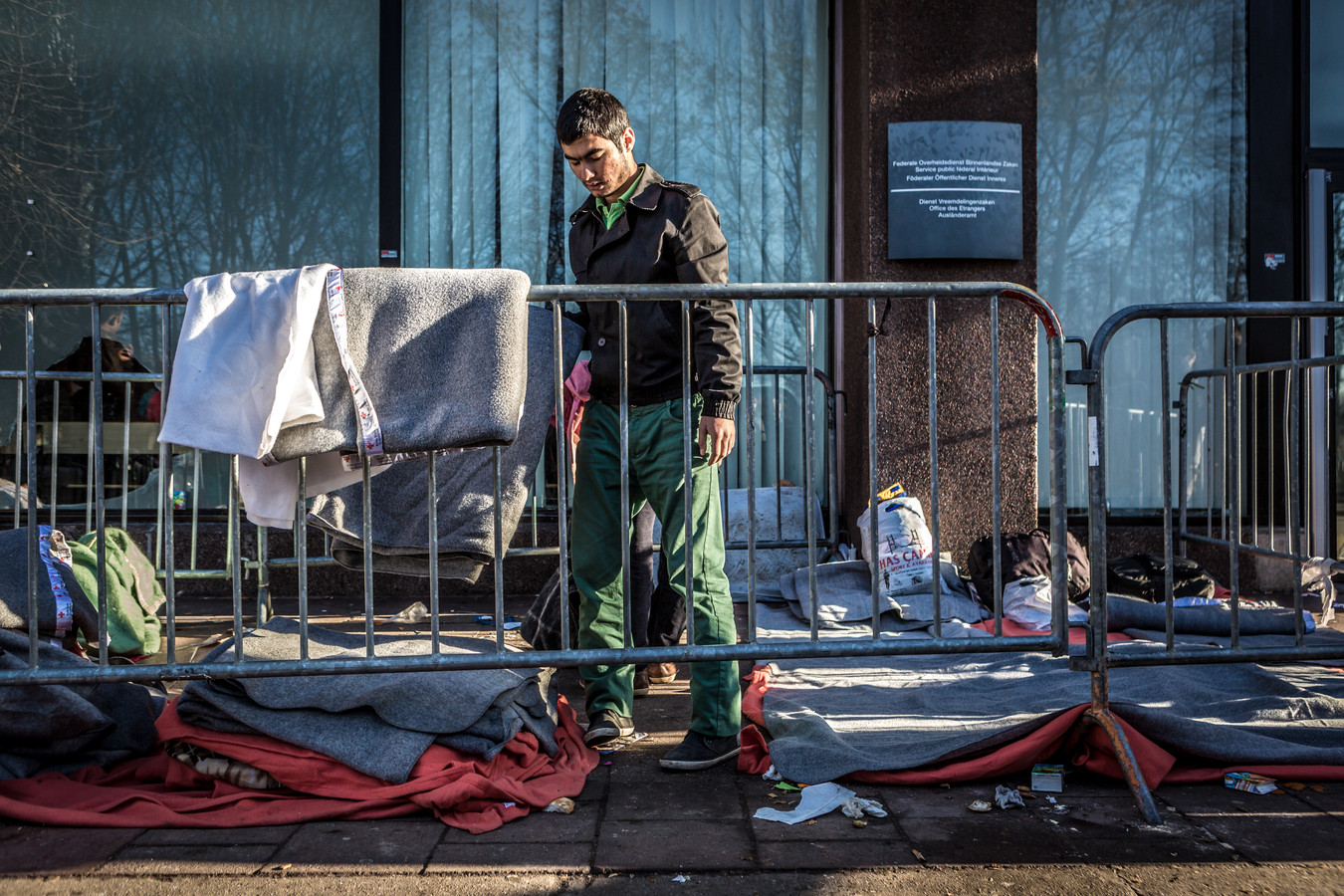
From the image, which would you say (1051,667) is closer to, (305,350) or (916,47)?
(305,350)

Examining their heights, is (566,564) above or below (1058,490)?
below

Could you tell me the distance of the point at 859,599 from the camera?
523 cm

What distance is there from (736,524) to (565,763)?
2985mm

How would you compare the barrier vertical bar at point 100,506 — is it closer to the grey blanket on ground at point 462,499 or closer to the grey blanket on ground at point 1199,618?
the grey blanket on ground at point 462,499

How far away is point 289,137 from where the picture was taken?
21.3ft

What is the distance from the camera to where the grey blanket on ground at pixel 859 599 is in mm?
4977

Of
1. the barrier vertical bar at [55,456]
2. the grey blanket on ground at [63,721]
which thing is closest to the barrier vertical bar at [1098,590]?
the grey blanket on ground at [63,721]

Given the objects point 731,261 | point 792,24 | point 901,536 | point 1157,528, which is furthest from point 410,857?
point 792,24

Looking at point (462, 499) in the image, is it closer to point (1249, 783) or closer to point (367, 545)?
point (367, 545)

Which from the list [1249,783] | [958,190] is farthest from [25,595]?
[958,190]

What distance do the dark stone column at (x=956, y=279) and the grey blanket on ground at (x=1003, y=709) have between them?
1787 millimetres

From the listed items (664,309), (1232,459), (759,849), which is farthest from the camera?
(1232,459)

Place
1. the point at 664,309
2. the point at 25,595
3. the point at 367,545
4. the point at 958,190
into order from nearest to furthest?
the point at 367,545
the point at 664,309
the point at 25,595
the point at 958,190

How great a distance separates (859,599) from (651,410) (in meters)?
2.48
